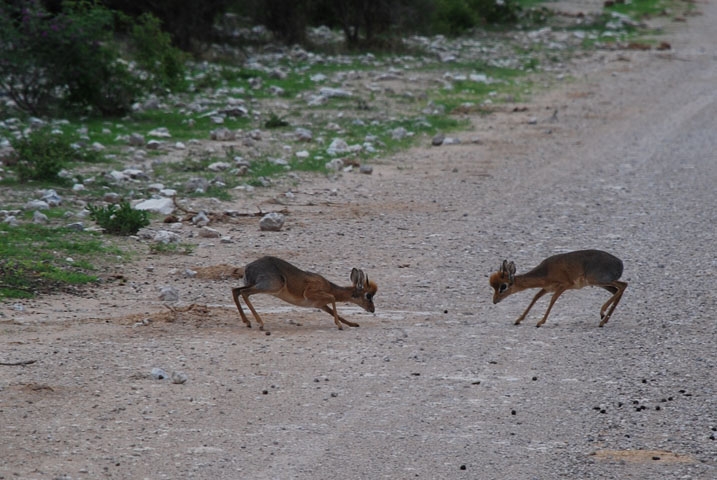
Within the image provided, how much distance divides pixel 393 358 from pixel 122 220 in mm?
4305

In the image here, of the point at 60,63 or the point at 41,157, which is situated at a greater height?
the point at 60,63

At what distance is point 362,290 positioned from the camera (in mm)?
8125

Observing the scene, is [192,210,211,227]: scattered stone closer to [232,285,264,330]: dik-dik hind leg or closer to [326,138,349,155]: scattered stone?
[232,285,264,330]: dik-dik hind leg

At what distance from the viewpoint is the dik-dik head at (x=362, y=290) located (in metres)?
8.06

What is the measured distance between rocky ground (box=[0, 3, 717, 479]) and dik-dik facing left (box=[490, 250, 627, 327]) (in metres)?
0.22

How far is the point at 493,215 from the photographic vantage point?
1212cm

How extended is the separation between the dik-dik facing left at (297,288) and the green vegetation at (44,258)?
71.3 inches

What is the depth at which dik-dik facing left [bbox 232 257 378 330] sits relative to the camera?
25.7 feet

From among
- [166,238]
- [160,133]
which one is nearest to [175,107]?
[160,133]

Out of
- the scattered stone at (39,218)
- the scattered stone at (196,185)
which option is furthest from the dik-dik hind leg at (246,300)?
the scattered stone at (196,185)

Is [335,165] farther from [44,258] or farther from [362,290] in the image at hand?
[362,290]

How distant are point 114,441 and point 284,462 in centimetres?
93

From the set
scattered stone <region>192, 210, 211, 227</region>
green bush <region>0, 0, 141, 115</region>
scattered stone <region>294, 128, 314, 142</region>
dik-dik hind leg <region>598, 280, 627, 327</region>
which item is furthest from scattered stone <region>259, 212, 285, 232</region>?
green bush <region>0, 0, 141, 115</region>

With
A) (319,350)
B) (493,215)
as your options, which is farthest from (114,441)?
(493,215)
